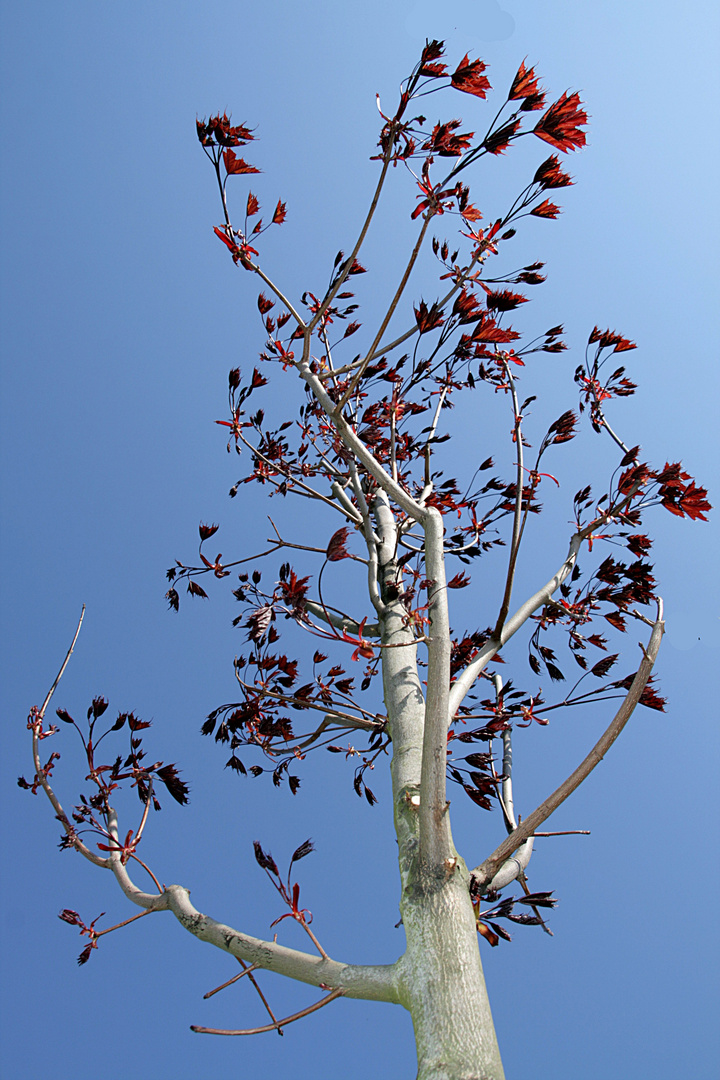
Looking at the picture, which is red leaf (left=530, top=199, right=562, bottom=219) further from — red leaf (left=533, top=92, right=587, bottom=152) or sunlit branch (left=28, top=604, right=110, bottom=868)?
sunlit branch (left=28, top=604, right=110, bottom=868)

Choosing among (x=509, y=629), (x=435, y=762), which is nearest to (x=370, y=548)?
(x=509, y=629)

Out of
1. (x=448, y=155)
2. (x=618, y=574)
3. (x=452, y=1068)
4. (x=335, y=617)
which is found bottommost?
(x=452, y=1068)

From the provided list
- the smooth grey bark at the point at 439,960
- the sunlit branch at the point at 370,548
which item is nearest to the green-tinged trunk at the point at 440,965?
the smooth grey bark at the point at 439,960

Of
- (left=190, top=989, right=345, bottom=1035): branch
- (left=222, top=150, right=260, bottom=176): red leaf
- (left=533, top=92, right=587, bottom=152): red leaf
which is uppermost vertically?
(left=222, top=150, right=260, bottom=176): red leaf

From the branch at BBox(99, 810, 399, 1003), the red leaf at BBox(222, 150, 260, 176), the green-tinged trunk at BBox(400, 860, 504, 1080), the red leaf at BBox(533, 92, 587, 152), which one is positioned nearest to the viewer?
the green-tinged trunk at BBox(400, 860, 504, 1080)

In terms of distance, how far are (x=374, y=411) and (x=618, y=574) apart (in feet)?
5.86

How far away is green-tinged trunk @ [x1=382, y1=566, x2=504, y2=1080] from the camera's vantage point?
4.80 feet

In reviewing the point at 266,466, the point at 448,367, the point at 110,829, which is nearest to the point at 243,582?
the point at 266,466

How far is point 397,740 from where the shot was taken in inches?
91.4

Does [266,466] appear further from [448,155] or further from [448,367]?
[448,155]

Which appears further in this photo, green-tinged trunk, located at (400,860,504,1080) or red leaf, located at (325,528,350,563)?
red leaf, located at (325,528,350,563)

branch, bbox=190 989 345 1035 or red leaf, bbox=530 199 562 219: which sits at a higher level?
red leaf, bbox=530 199 562 219

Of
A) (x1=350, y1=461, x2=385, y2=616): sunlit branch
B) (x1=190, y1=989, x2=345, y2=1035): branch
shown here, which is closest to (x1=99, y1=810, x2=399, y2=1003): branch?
(x1=190, y1=989, x2=345, y2=1035): branch

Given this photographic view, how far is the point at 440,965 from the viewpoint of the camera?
163 centimetres
